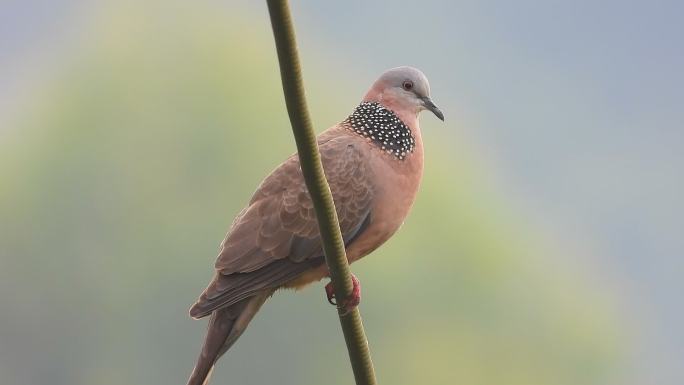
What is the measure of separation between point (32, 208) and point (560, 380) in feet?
47.2

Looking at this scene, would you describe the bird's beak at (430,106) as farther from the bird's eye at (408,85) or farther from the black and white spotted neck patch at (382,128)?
the black and white spotted neck patch at (382,128)

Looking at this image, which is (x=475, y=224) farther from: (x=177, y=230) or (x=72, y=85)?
(x=72, y=85)

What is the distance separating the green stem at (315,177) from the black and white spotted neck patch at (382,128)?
1.33 m

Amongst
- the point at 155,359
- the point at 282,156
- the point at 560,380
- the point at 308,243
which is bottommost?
the point at 560,380

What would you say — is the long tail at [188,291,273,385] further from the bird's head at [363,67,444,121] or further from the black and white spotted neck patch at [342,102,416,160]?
the bird's head at [363,67,444,121]

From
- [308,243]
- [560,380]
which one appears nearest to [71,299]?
[560,380]

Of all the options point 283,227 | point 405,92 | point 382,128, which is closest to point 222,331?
point 283,227

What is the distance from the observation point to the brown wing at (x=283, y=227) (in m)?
4.22

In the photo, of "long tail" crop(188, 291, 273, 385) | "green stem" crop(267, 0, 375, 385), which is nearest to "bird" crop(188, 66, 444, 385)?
"long tail" crop(188, 291, 273, 385)

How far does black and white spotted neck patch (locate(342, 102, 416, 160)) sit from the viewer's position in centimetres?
461

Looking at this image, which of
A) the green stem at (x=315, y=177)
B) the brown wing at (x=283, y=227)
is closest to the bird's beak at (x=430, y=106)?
the brown wing at (x=283, y=227)

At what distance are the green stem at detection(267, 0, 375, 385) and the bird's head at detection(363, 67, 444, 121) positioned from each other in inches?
64.0

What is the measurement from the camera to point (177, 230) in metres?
28.8

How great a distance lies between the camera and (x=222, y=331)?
421 cm
